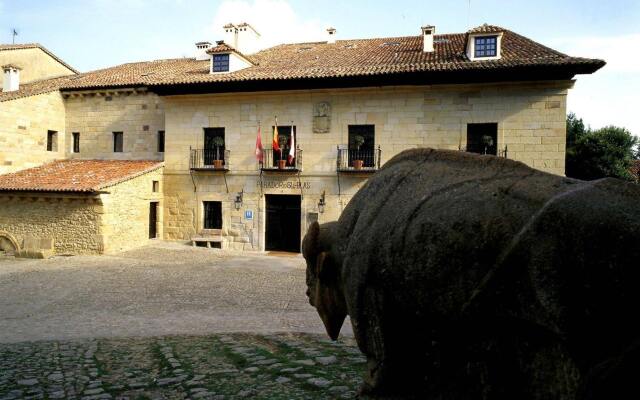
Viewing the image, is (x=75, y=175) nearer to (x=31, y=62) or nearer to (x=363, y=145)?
(x=363, y=145)

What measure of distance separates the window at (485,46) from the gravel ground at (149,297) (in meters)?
10.6

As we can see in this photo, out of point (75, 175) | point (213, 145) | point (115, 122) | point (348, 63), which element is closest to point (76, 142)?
point (115, 122)

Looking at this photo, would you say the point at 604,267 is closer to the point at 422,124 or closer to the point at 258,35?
the point at 422,124

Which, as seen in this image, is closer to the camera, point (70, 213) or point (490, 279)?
point (490, 279)

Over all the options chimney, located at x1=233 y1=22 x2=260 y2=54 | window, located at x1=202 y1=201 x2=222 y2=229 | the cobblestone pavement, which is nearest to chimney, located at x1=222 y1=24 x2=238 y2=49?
chimney, located at x1=233 y1=22 x2=260 y2=54

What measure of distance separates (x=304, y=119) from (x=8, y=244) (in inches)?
494

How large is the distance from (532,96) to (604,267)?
54.5 feet

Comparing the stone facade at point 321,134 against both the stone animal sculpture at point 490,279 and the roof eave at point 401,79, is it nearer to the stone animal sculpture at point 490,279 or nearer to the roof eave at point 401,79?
the roof eave at point 401,79

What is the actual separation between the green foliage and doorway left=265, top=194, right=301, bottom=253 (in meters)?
22.8

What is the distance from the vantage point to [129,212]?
17.5 m

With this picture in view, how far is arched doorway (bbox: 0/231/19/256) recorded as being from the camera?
1668 cm

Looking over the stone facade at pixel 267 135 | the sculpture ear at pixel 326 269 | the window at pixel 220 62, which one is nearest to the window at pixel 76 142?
the stone facade at pixel 267 135

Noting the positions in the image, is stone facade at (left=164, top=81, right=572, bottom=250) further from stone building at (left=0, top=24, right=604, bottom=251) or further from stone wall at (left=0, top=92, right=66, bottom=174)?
stone wall at (left=0, top=92, right=66, bottom=174)

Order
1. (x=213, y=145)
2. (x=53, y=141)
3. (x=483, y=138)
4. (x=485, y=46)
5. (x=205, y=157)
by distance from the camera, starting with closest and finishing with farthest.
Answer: (x=483, y=138) < (x=485, y=46) < (x=213, y=145) < (x=205, y=157) < (x=53, y=141)
